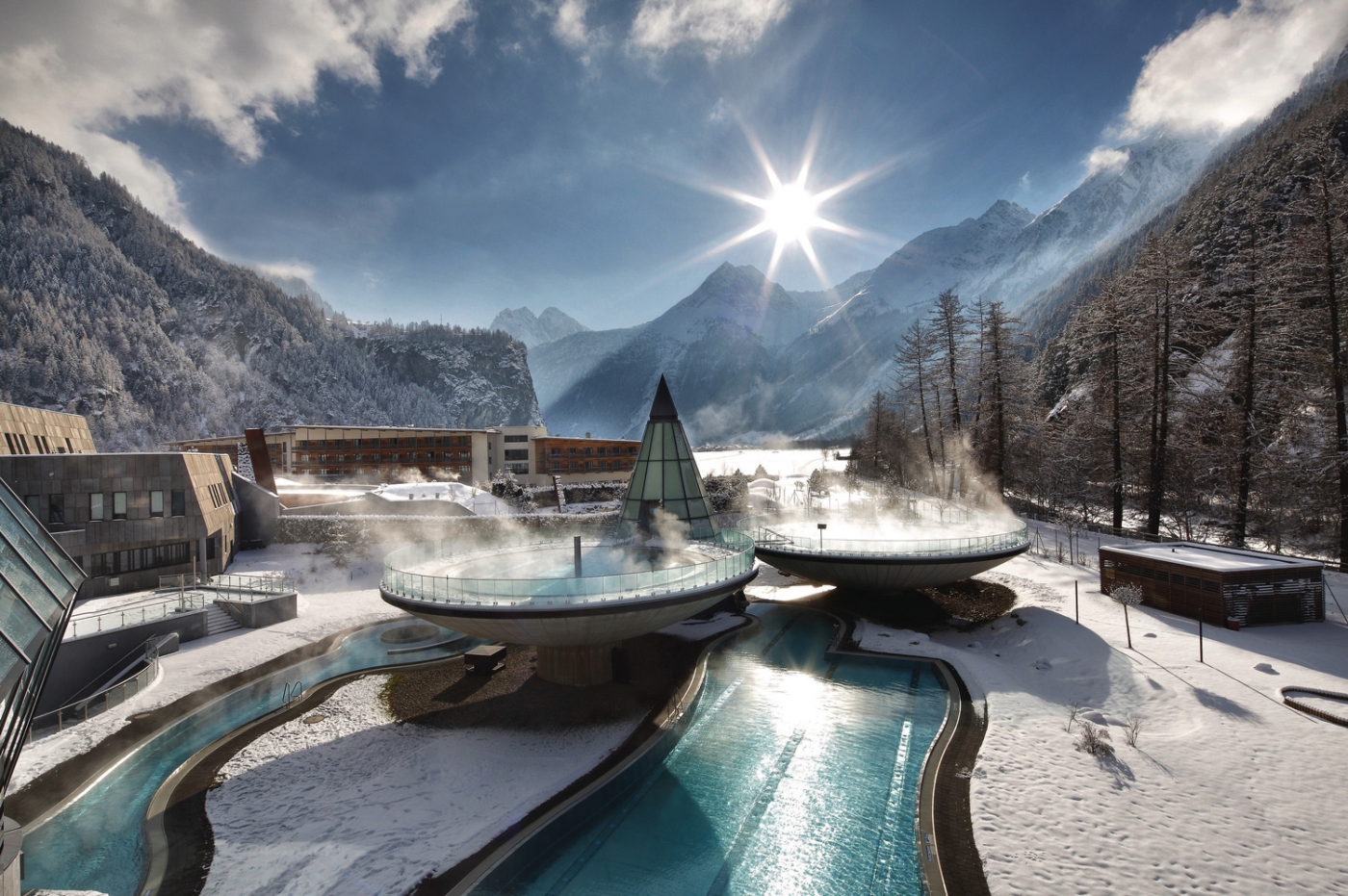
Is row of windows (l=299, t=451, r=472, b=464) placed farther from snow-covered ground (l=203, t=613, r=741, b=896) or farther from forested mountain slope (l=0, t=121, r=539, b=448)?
forested mountain slope (l=0, t=121, r=539, b=448)

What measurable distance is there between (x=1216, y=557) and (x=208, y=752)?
29.5 metres

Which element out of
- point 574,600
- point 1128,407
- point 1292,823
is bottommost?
point 1292,823

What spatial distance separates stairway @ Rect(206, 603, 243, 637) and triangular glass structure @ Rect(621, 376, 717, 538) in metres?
15.5

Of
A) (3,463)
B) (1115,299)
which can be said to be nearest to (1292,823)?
(1115,299)

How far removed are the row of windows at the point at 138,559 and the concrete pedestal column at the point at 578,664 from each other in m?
21.6

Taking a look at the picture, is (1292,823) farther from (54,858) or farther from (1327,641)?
(54,858)

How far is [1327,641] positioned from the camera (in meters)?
15.0

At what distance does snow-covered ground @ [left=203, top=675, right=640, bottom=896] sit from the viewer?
8789mm

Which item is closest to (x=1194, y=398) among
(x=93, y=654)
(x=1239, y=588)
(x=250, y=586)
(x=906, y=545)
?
(x=1239, y=588)

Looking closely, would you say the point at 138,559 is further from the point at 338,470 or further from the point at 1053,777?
the point at 338,470

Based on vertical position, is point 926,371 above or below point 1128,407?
above

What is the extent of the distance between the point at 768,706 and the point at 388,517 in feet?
90.2

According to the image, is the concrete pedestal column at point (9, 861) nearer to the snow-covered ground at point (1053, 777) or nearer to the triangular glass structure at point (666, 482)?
the snow-covered ground at point (1053, 777)

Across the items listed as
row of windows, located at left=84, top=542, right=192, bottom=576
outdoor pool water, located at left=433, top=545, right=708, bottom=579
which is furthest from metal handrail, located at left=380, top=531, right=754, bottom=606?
row of windows, located at left=84, top=542, right=192, bottom=576
